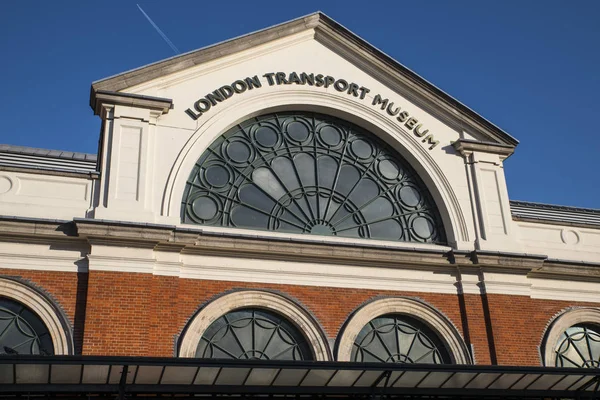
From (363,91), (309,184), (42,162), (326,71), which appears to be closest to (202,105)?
(309,184)

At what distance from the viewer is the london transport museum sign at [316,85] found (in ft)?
60.3

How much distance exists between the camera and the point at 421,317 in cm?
1755

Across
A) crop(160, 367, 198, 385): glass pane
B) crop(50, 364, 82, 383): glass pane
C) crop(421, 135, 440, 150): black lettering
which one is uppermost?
crop(421, 135, 440, 150): black lettering

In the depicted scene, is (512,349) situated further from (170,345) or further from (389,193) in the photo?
(170,345)

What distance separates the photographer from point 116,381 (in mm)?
13328

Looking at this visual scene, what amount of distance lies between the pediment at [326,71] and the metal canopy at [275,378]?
7.19 metres

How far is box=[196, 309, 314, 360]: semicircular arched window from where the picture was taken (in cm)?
1593

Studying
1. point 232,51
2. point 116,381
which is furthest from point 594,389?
point 232,51

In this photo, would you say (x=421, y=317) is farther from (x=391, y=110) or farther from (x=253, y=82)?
(x=253, y=82)

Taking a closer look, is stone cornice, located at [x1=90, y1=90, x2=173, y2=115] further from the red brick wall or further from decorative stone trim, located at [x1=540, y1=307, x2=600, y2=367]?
decorative stone trim, located at [x1=540, y1=307, x2=600, y2=367]

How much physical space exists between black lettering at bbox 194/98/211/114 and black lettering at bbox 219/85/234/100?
48 centimetres

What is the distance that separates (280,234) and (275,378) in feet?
14.7

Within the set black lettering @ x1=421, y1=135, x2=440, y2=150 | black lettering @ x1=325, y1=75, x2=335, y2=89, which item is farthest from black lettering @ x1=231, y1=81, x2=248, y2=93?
black lettering @ x1=421, y1=135, x2=440, y2=150

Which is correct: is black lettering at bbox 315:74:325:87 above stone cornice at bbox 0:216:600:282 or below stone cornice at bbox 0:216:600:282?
above
